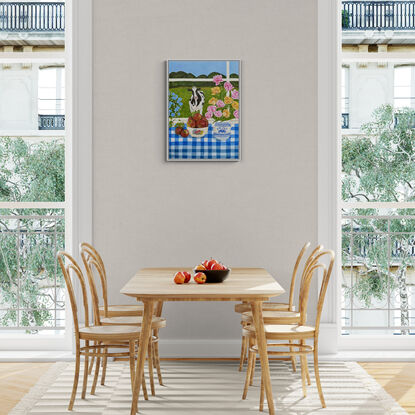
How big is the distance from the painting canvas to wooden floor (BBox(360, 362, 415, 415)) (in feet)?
5.66

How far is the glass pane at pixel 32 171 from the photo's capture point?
4676 mm

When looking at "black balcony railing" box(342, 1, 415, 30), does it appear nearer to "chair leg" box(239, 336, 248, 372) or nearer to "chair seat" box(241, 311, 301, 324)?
"chair seat" box(241, 311, 301, 324)

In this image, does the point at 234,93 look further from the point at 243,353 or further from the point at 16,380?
the point at 16,380

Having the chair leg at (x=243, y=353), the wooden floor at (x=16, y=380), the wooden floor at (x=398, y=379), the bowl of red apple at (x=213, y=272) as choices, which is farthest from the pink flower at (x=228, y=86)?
the wooden floor at (x=16, y=380)

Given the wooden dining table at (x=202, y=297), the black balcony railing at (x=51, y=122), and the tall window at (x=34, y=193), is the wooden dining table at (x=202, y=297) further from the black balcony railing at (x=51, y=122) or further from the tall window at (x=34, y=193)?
the black balcony railing at (x=51, y=122)

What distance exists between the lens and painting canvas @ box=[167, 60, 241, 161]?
4.41 m

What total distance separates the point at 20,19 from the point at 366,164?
283cm

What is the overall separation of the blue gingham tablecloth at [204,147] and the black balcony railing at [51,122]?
881mm

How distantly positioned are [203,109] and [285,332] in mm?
1871

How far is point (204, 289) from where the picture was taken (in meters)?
3.01

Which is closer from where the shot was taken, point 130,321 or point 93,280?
point 130,321

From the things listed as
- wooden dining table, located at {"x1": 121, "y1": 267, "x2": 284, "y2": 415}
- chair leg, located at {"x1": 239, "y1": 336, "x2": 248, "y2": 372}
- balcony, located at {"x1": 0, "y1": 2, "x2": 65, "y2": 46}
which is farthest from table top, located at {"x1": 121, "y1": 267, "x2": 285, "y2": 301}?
balcony, located at {"x1": 0, "y1": 2, "x2": 65, "y2": 46}

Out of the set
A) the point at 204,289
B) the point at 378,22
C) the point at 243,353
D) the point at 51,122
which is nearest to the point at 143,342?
the point at 204,289

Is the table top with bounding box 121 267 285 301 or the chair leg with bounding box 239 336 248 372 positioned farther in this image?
the chair leg with bounding box 239 336 248 372
